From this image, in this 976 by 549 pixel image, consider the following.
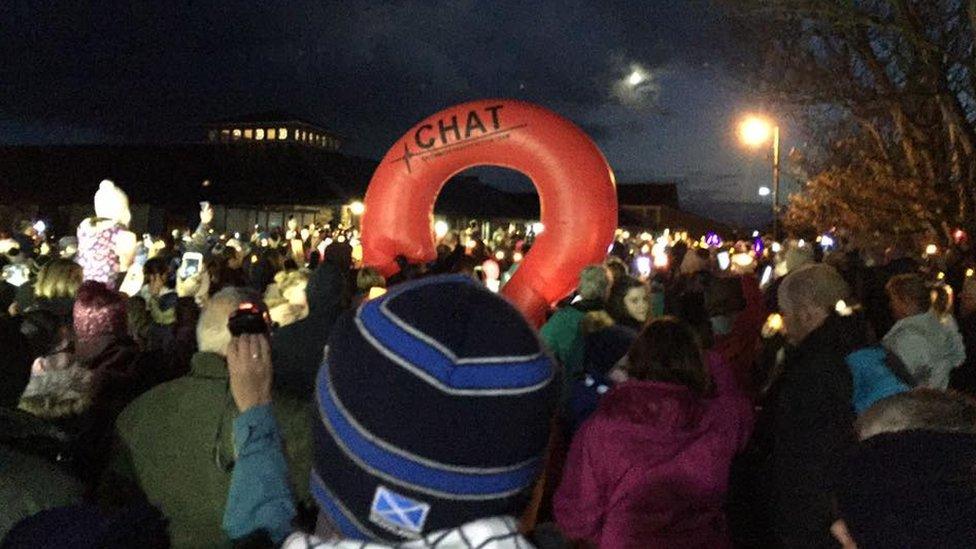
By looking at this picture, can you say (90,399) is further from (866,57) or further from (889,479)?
(866,57)

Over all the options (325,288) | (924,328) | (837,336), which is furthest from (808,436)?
(325,288)

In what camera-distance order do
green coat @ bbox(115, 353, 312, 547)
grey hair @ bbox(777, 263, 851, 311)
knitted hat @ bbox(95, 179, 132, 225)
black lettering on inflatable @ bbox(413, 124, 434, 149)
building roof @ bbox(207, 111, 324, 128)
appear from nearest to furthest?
1. green coat @ bbox(115, 353, 312, 547)
2. grey hair @ bbox(777, 263, 851, 311)
3. black lettering on inflatable @ bbox(413, 124, 434, 149)
4. knitted hat @ bbox(95, 179, 132, 225)
5. building roof @ bbox(207, 111, 324, 128)

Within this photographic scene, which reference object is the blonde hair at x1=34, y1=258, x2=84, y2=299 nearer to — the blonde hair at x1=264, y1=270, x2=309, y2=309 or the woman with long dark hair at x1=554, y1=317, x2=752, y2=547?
the blonde hair at x1=264, y1=270, x2=309, y2=309

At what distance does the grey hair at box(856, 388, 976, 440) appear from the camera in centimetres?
199

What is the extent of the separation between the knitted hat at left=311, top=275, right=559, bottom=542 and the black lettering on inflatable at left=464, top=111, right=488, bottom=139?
731cm

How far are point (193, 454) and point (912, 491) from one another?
6.60 feet

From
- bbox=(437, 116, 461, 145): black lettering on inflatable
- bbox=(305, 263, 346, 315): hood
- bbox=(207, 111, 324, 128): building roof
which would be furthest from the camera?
bbox=(207, 111, 324, 128): building roof

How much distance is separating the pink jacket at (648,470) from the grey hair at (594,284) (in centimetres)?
252

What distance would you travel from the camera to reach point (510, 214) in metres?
45.7

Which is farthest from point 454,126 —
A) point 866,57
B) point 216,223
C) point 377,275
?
point 216,223

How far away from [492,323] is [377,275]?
255 inches

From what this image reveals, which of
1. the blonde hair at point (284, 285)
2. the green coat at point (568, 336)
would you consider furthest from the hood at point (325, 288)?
the green coat at point (568, 336)

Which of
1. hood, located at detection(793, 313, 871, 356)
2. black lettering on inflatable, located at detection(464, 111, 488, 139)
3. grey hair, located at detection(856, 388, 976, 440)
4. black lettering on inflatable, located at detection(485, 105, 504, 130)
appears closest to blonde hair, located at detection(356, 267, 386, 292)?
black lettering on inflatable, located at detection(464, 111, 488, 139)

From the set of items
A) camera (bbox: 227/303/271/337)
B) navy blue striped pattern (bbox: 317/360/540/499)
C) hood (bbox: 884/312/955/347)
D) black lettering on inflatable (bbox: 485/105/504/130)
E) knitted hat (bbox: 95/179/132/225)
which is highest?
black lettering on inflatable (bbox: 485/105/504/130)
